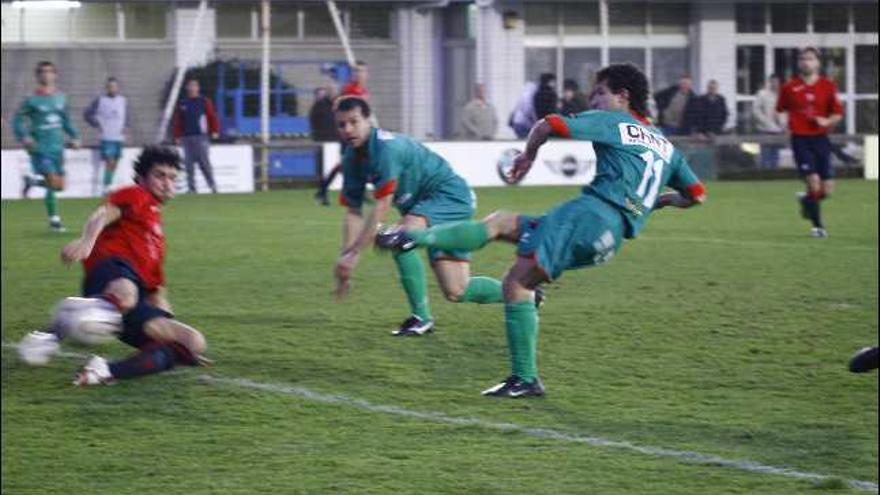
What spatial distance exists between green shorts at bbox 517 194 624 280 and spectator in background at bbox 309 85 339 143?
74.0 feet

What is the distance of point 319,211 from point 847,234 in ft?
27.0

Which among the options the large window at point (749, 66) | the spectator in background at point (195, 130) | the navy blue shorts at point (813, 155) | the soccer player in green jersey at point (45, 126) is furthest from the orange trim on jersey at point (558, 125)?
the large window at point (749, 66)

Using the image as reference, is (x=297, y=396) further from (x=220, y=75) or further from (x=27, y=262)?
(x=220, y=75)

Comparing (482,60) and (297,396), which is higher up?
(482,60)

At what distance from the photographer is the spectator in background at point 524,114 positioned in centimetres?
3291

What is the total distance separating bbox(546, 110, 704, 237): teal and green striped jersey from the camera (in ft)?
29.6

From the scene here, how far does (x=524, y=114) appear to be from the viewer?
109ft

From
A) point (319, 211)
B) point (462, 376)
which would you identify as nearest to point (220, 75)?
point (319, 211)

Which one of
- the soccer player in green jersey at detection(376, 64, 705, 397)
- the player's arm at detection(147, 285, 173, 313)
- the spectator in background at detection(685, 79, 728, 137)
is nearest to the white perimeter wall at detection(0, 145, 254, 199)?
the spectator in background at detection(685, 79, 728, 137)

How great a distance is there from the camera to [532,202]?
2683cm

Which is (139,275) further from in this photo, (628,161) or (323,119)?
(323,119)

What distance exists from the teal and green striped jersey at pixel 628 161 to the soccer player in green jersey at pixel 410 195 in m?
1.72

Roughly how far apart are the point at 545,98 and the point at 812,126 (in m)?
12.7

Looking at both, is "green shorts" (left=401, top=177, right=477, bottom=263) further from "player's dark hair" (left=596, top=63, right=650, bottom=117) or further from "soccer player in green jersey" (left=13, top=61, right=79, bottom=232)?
"soccer player in green jersey" (left=13, top=61, right=79, bottom=232)
